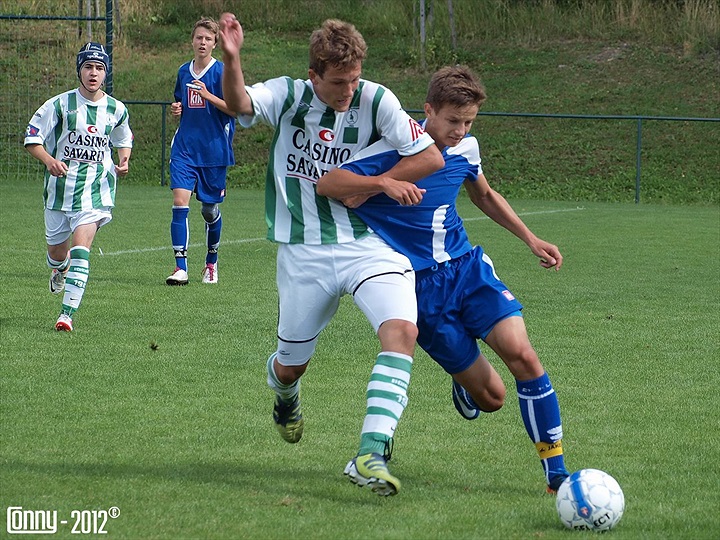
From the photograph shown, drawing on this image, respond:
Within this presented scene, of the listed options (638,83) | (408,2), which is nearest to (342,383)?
(638,83)

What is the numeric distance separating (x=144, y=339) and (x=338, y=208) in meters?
3.22

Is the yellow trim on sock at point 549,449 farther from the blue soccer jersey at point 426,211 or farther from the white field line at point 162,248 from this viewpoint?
the white field line at point 162,248

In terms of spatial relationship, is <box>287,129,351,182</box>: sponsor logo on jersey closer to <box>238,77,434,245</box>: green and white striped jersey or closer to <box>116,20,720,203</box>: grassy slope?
<box>238,77,434,245</box>: green and white striped jersey

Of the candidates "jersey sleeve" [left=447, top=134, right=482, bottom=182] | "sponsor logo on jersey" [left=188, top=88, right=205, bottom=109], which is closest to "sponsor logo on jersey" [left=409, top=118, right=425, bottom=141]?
"jersey sleeve" [left=447, top=134, right=482, bottom=182]

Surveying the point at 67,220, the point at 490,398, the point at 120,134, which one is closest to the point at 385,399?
the point at 490,398

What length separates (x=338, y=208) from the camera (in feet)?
15.1

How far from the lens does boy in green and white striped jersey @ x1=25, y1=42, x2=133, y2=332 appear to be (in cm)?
810

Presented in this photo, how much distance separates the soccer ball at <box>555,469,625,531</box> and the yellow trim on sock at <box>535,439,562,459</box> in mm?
362

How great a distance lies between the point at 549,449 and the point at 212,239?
6.29m

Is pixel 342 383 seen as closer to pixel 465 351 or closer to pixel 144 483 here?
pixel 465 351

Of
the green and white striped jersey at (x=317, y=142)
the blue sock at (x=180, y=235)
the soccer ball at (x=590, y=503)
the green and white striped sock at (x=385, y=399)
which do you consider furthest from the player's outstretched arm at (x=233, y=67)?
the blue sock at (x=180, y=235)

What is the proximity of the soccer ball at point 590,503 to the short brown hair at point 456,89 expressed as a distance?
5.01 feet

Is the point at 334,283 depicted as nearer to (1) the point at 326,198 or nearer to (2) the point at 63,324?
(1) the point at 326,198

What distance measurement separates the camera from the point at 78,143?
27.4 ft
